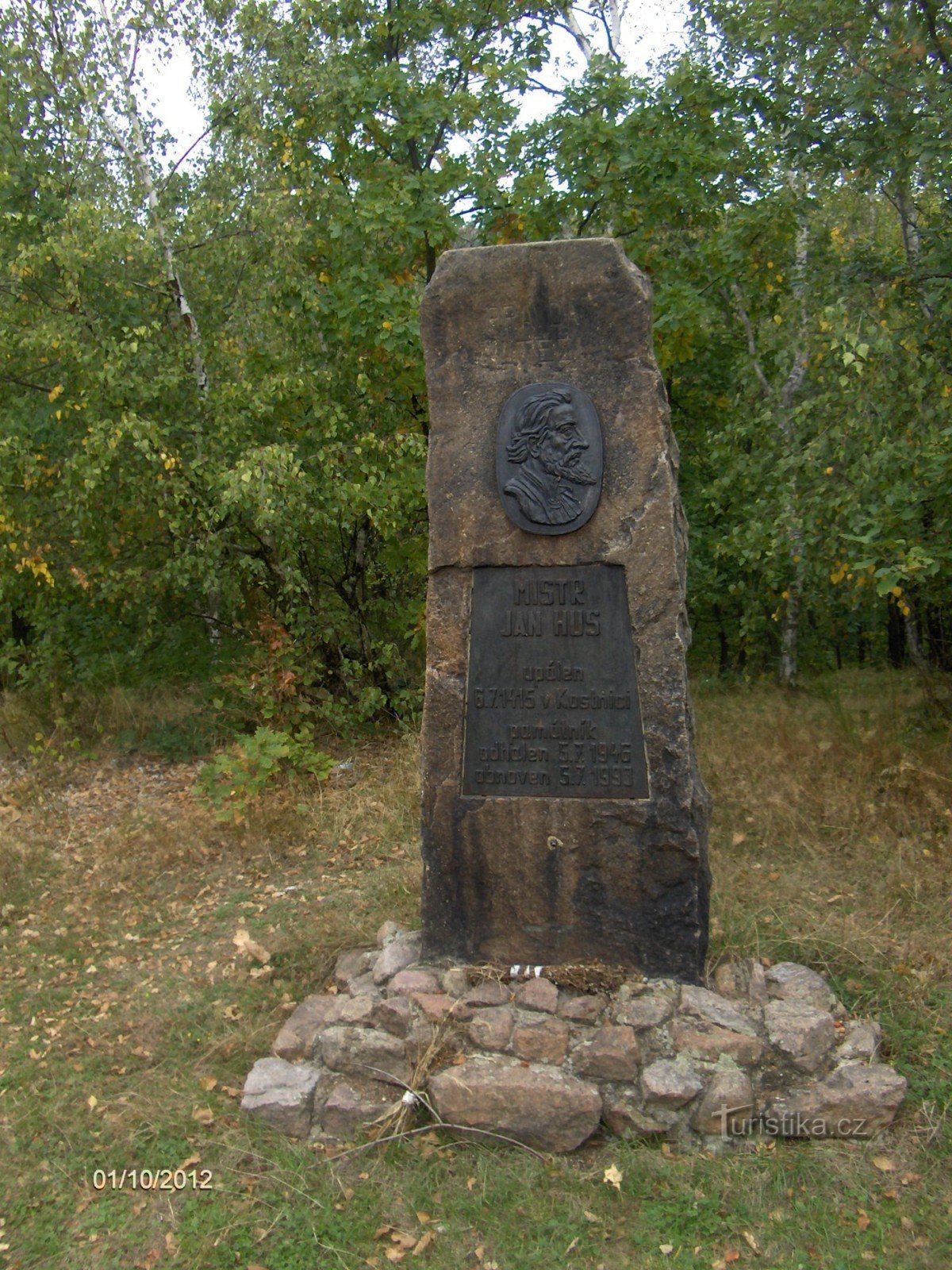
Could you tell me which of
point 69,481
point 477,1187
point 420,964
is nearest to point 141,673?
point 69,481

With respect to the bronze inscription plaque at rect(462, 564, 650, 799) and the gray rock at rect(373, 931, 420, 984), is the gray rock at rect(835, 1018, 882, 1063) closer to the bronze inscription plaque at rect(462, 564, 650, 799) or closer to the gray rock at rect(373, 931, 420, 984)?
the bronze inscription plaque at rect(462, 564, 650, 799)

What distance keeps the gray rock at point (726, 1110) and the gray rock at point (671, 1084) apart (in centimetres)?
6

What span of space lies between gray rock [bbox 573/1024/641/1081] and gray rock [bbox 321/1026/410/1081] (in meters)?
0.65

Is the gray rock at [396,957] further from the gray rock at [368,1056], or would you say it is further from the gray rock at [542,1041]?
the gray rock at [542,1041]

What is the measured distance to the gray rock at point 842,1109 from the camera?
158 inches

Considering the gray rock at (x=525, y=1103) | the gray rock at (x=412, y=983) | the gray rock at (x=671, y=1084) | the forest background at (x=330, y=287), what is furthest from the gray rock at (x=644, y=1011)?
the forest background at (x=330, y=287)

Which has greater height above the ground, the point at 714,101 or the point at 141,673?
the point at 714,101

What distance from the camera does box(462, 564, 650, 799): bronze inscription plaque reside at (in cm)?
453

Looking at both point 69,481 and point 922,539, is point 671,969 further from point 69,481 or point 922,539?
point 69,481

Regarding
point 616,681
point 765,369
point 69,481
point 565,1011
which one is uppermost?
point 765,369

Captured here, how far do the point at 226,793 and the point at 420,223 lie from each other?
4437 mm

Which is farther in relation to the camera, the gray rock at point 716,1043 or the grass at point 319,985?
the gray rock at point 716,1043

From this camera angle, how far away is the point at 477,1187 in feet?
12.6

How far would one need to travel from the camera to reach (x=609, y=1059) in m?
4.12
